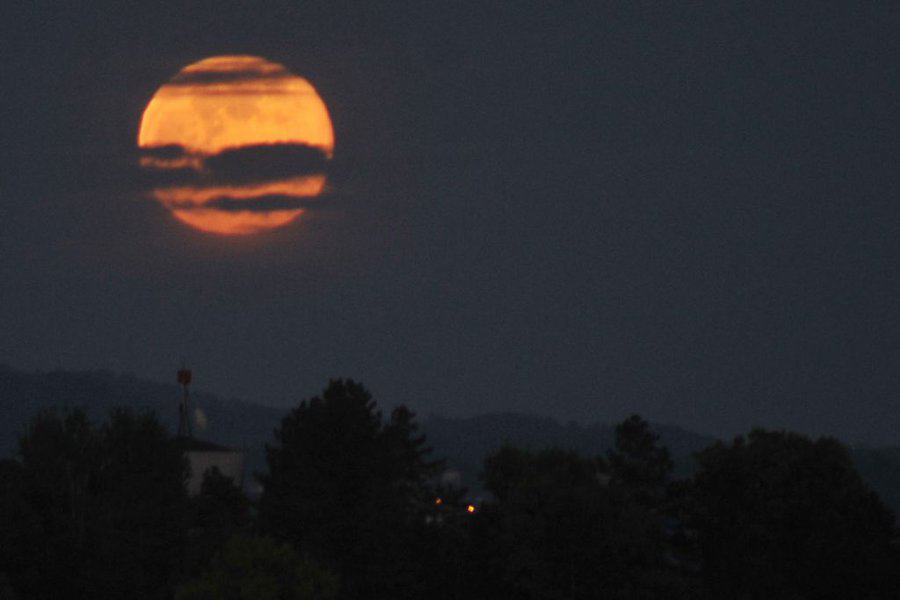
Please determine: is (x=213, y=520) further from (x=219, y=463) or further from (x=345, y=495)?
(x=219, y=463)

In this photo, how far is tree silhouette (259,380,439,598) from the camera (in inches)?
3573

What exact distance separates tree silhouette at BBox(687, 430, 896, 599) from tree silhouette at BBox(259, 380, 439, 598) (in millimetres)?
17399

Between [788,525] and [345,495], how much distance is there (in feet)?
84.1

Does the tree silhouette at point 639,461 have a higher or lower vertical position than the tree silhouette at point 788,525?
higher

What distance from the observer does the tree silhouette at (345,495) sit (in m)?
90.8

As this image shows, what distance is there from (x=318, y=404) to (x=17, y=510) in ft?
56.4

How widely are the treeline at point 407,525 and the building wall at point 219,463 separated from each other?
1963 inches

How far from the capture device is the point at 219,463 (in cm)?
15875

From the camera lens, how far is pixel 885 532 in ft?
320

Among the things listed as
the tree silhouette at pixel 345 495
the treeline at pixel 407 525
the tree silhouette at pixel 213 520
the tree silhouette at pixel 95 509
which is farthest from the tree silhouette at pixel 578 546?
the tree silhouette at pixel 95 509

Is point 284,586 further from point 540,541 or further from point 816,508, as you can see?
point 816,508

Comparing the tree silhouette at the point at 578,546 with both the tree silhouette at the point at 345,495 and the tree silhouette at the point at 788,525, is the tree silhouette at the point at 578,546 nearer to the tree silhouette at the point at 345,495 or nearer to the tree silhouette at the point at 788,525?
the tree silhouette at the point at 788,525

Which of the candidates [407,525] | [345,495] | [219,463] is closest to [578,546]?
[407,525]

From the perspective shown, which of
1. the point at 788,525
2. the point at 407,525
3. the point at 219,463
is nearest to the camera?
the point at 407,525
